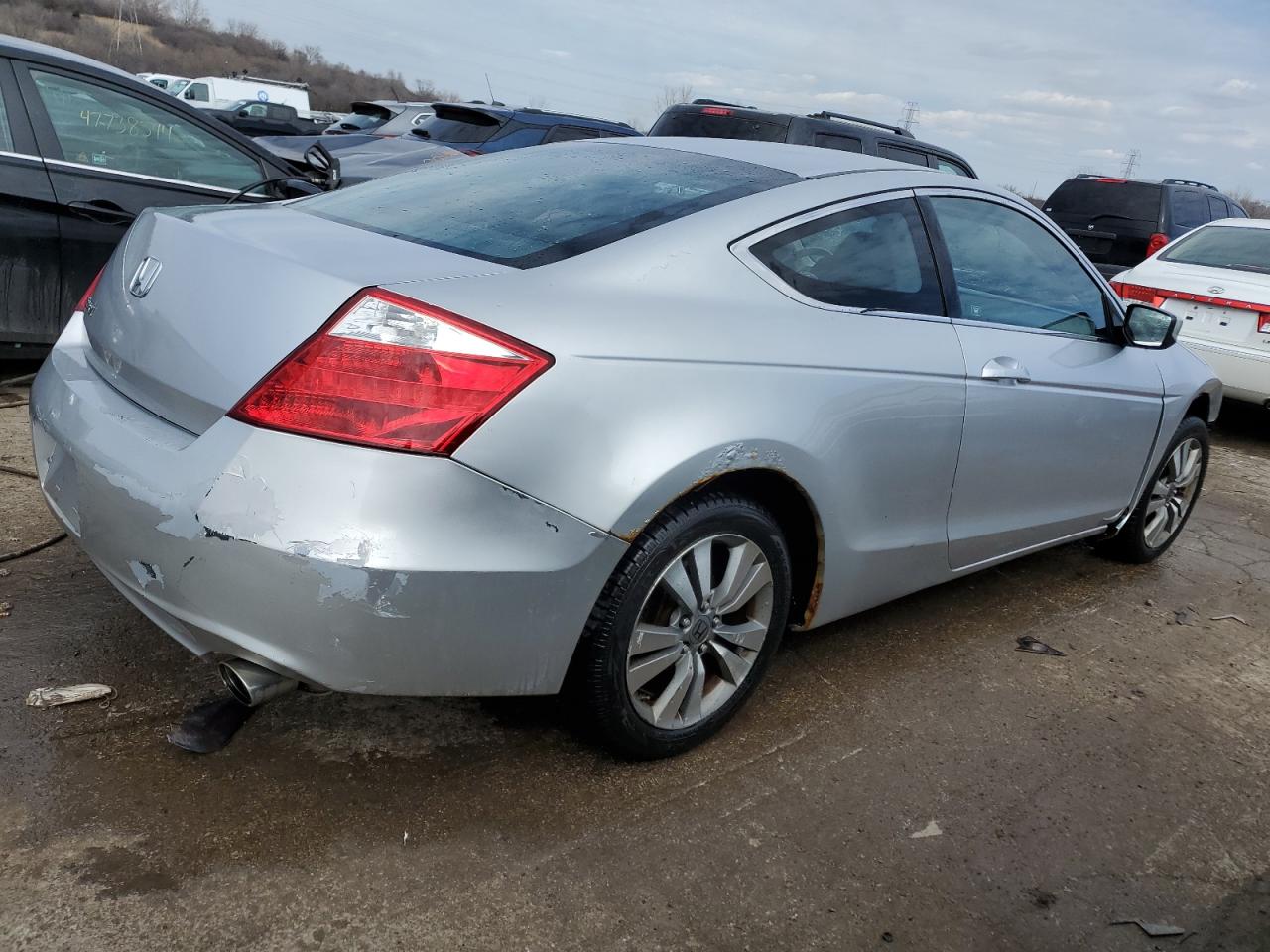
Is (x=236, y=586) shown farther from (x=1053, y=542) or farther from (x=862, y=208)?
(x=1053, y=542)

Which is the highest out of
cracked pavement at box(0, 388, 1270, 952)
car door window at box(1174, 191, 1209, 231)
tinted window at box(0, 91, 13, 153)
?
car door window at box(1174, 191, 1209, 231)

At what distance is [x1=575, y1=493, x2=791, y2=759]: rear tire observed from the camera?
2.33m

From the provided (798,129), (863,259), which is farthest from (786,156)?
(798,129)

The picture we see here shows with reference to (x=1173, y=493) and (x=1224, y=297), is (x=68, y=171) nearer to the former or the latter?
(x=1173, y=493)

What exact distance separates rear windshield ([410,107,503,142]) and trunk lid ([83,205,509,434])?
7296 millimetres

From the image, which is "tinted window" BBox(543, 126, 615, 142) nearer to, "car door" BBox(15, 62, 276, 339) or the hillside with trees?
"car door" BBox(15, 62, 276, 339)

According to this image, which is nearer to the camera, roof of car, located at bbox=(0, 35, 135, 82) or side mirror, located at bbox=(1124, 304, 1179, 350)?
side mirror, located at bbox=(1124, 304, 1179, 350)

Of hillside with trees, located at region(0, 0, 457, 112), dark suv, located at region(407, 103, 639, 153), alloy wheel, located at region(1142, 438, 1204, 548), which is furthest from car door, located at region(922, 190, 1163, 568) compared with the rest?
hillside with trees, located at region(0, 0, 457, 112)

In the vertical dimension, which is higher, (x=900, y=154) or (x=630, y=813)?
(x=900, y=154)

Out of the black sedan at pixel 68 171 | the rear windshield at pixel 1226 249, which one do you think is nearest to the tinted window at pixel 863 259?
the black sedan at pixel 68 171

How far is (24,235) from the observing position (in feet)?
15.3

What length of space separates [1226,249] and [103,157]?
7196 millimetres

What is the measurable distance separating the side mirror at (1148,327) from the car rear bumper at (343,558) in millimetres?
2544

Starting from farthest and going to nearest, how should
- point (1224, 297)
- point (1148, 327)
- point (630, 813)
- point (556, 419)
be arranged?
point (1224, 297) → point (1148, 327) → point (630, 813) → point (556, 419)
